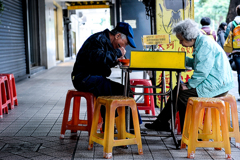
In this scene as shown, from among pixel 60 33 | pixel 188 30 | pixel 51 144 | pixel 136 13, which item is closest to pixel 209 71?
pixel 188 30

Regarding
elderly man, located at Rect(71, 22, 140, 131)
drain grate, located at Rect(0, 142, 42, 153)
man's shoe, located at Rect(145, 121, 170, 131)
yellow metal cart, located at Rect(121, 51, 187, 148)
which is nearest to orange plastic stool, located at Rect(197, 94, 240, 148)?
man's shoe, located at Rect(145, 121, 170, 131)

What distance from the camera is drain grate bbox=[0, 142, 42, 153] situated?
3.19 meters

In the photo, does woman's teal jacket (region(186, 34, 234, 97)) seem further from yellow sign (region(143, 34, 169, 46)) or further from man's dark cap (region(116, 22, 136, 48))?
yellow sign (region(143, 34, 169, 46))

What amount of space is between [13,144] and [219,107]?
222 cm

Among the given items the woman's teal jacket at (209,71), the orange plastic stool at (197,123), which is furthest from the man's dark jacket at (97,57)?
the orange plastic stool at (197,123)

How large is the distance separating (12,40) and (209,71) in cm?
715

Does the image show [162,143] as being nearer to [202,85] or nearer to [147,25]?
[202,85]

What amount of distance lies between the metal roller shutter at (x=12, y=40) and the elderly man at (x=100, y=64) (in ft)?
16.9

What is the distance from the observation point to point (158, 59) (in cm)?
306

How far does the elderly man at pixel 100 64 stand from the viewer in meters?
3.34

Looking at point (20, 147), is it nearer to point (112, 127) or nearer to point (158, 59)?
point (112, 127)

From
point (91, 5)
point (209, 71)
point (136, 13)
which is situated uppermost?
point (91, 5)

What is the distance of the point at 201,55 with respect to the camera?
10.7ft

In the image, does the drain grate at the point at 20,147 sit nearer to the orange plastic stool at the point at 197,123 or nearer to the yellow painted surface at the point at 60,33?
the orange plastic stool at the point at 197,123
